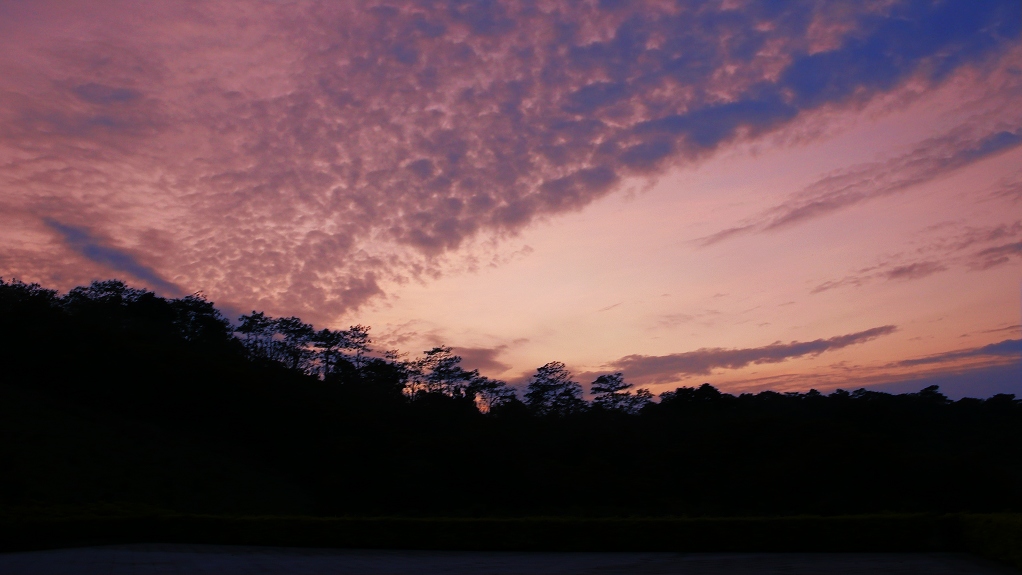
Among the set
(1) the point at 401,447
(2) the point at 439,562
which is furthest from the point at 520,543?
(1) the point at 401,447

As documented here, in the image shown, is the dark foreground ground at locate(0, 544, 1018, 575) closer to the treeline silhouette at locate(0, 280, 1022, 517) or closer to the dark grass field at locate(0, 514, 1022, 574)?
the dark grass field at locate(0, 514, 1022, 574)

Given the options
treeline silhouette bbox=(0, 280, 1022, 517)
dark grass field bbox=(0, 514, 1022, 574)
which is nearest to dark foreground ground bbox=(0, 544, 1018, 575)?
dark grass field bbox=(0, 514, 1022, 574)

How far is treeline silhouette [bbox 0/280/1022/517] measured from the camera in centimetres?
2575

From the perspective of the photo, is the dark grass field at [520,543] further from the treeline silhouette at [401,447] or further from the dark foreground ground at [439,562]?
the treeline silhouette at [401,447]

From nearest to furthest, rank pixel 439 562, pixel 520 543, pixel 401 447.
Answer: pixel 439 562
pixel 520 543
pixel 401 447

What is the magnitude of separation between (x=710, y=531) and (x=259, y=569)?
33.1 ft

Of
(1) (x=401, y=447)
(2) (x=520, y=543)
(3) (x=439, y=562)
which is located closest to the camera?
(3) (x=439, y=562)

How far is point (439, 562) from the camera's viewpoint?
48.1 feet

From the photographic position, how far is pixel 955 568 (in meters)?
13.6

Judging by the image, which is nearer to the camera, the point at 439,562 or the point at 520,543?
the point at 439,562

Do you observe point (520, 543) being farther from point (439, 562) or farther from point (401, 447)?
point (401, 447)

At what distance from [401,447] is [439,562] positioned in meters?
16.5

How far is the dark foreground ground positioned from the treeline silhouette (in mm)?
8714

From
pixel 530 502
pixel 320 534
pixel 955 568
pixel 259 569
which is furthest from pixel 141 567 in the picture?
pixel 530 502
